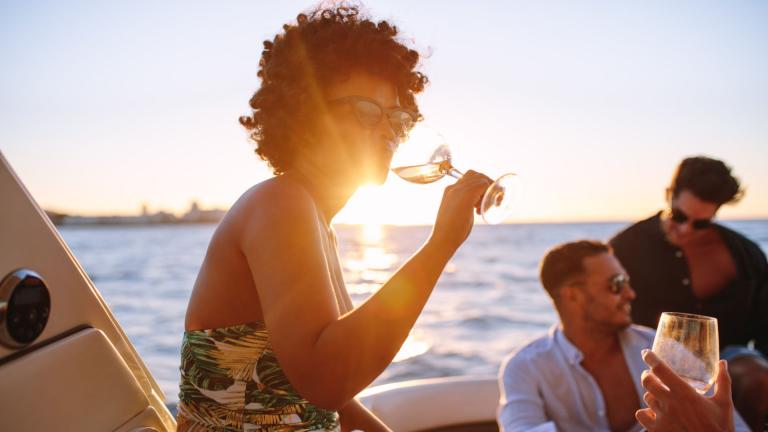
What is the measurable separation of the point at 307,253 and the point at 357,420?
3.18 feet

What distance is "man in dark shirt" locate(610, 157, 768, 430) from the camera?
4.32 meters

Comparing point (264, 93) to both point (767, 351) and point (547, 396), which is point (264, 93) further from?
point (767, 351)

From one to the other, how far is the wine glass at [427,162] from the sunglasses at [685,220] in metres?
3.12

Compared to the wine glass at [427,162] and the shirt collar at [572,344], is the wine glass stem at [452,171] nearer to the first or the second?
the wine glass at [427,162]

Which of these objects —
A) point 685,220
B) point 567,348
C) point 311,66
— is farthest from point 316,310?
point 685,220

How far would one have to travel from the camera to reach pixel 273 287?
3.85ft

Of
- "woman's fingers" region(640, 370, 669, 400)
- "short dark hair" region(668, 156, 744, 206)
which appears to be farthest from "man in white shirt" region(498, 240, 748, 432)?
"woman's fingers" region(640, 370, 669, 400)

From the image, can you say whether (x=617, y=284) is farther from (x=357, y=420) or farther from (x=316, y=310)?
(x=316, y=310)

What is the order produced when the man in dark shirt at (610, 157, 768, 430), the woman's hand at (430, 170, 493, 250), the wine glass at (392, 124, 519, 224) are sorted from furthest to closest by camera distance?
the man in dark shirt at (610, 157, 768, 430) → the wine glass at (392, 124, 519, 224) → the woman's hand at (430, 170, 493, 250)

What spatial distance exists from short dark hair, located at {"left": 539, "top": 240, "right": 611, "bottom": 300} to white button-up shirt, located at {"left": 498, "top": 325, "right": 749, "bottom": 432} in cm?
38

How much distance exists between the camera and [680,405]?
1430 millimetres

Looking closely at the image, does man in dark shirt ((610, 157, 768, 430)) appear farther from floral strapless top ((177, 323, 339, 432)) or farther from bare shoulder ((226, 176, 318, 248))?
bare shoulder ((226, 176, 318, 248))

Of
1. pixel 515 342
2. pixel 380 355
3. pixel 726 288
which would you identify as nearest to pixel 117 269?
pixel 515 342

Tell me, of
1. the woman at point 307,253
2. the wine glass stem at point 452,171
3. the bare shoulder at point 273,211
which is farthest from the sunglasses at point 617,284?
the bare shoulder at point 273,211
